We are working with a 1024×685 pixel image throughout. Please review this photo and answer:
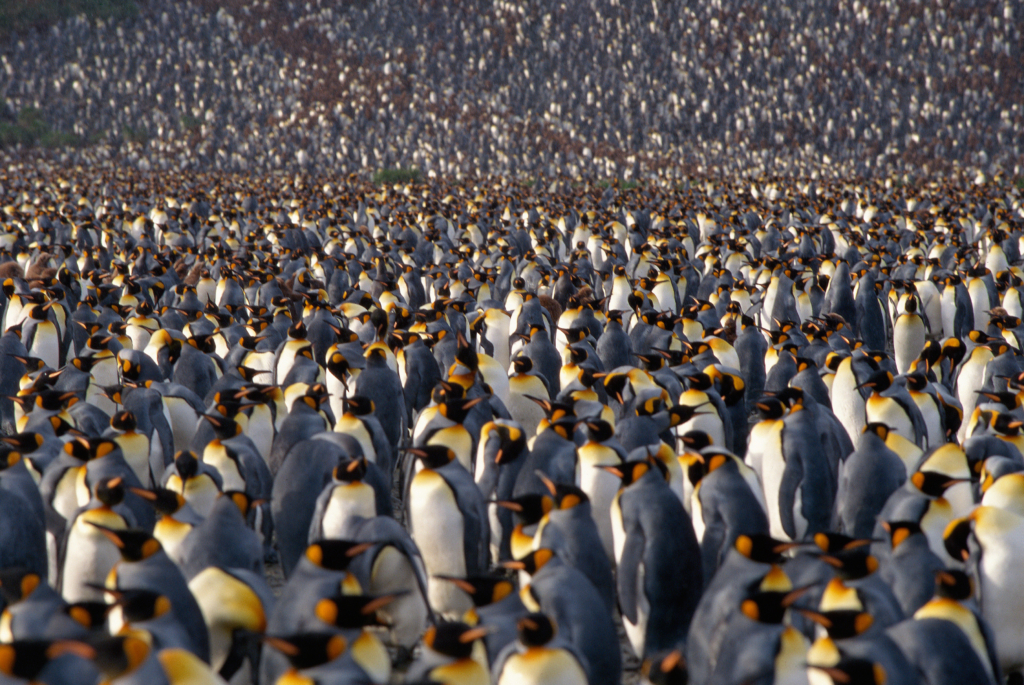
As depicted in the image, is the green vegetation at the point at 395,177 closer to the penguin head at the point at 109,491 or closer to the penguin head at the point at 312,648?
the penguin head at the point at 109,491

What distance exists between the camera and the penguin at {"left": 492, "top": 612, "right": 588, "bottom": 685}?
2.45m

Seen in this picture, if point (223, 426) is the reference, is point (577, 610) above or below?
below

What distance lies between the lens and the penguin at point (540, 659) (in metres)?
2.45

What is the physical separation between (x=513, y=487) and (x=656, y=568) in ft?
3.82

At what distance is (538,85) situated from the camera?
3884cm

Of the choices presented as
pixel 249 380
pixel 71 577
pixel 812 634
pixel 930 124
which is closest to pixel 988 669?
pixel 812 634

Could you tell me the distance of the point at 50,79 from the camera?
40.9 meters

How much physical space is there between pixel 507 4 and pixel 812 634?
1730 inches

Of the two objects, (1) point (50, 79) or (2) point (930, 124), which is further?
(1) point (50, 79)

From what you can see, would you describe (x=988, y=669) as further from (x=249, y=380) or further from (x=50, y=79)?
(x=50, y=79)

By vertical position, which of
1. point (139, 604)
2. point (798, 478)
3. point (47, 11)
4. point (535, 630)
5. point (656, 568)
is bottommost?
point (798, 478)

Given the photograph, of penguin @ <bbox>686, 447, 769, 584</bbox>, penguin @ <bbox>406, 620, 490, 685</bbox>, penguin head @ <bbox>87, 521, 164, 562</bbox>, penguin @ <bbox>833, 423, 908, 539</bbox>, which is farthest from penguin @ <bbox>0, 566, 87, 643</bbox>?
penguin @ <bbox>833, 423, 908, 539</bbox>

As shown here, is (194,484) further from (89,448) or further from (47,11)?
(47,11)

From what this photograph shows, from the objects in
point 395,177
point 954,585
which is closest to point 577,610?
point 954,585
